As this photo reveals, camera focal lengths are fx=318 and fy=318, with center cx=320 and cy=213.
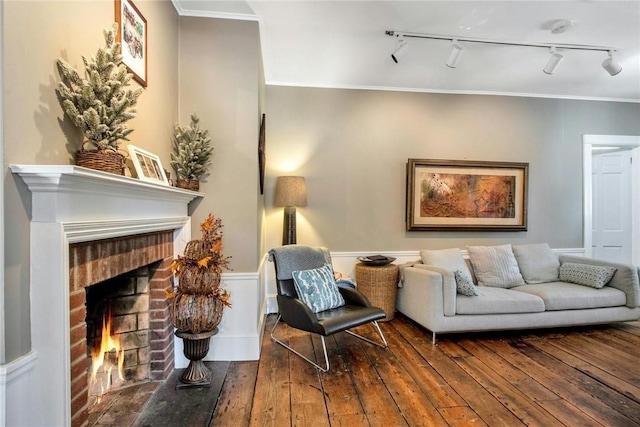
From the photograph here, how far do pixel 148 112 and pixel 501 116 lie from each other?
401 cm

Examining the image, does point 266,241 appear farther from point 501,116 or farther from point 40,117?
point 501,116

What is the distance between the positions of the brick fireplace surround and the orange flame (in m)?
0.18

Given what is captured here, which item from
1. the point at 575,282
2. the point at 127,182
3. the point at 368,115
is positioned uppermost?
the point at 368,115

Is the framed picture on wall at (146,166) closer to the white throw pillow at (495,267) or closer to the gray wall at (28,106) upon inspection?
the gray wall at (28,106)

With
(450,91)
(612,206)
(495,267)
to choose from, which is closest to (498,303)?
(495,267)

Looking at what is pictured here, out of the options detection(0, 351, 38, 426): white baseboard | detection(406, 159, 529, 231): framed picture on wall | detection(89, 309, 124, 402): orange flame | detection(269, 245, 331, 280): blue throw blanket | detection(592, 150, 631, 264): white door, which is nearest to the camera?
Answer: detection(0, 351, 38, 426): white baseboard

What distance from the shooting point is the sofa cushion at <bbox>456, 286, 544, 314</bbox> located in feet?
9.50

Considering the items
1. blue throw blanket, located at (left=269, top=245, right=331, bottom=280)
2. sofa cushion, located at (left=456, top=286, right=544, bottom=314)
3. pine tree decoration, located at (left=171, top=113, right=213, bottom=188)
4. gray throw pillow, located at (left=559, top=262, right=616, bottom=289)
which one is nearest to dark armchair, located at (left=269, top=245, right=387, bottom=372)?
blue throw blanket, located at (left=269, top=245, right=331, bottom=280)

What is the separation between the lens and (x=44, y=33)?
114 cm

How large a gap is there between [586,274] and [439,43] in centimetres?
277

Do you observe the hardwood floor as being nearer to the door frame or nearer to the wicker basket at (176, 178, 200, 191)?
the wicker basket at (176, 178, 200, 191)

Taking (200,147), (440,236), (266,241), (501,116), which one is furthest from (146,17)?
(501,116)

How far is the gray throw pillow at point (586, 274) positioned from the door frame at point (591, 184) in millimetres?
985

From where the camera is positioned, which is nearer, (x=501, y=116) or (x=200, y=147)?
(x=200, y=147)
